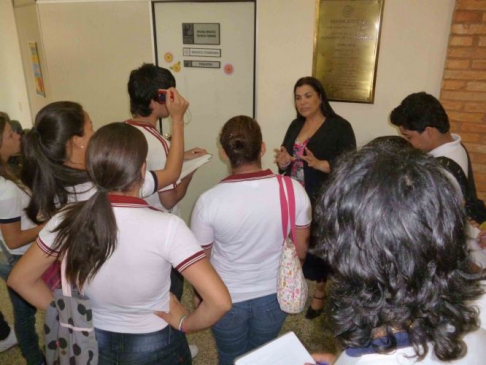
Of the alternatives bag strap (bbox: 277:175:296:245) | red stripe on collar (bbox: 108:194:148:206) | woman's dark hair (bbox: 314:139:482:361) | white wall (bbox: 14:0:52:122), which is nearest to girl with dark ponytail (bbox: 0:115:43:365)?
red stripe on collar (bbox: 108:194:148:206)

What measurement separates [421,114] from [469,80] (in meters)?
0.90

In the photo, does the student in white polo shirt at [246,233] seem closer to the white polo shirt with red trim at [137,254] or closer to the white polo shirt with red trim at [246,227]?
the white polo shirt with red trim at [246,227]

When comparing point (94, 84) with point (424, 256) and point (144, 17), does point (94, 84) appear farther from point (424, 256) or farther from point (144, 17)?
point (424, 256)

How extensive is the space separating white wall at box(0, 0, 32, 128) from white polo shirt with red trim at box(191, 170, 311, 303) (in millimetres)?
4967

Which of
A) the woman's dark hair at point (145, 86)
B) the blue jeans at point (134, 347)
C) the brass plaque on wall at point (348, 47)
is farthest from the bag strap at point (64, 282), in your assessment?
the brass plaque on wall at point (348, 47)

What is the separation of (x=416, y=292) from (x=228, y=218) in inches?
33.0

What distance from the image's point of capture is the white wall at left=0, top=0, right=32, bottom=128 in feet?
16.3

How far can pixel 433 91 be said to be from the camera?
105 inches

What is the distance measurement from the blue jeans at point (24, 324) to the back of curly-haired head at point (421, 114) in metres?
2.18

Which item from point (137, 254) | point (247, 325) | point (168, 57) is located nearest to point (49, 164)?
point (137, 254)

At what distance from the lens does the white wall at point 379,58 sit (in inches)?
101

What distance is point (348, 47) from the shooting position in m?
2.79

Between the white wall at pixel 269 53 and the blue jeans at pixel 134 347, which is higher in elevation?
the white wall at pixel 269 53

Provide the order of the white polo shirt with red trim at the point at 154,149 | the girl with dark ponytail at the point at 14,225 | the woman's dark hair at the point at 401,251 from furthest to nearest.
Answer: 1. the white polo shirt with red trim at the point at 154,149
2. the girl with dark ponytail at the point at 14,225
3. the woman's dark hair at the point at 401,251
